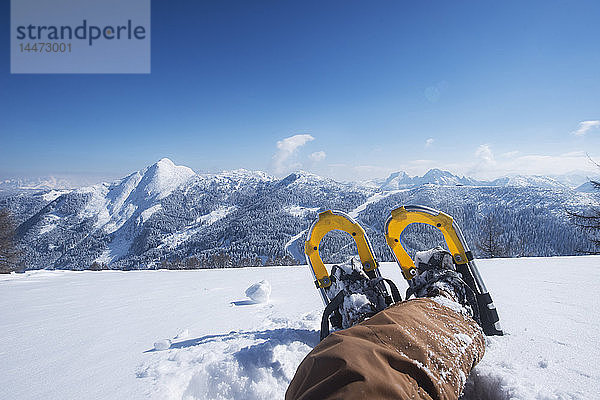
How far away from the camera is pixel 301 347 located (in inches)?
84.7

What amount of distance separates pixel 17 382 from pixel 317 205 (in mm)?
191891

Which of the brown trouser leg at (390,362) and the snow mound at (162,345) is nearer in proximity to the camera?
the brown trouser leg at (390,362)

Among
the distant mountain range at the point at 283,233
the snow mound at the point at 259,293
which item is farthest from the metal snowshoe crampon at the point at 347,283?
the distant mountain range at the point at 283,233

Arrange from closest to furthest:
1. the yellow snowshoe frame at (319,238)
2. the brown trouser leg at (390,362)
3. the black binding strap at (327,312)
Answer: the brown trouser leg at (390,362) < the black binding strap at (327,312) < the yellow snowshoe frame at (319,238)

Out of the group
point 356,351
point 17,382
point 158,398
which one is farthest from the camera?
point 17,382

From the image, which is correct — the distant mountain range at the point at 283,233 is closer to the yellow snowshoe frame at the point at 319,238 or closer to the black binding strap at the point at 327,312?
the yellow snowshoe frame at the point at 319,238

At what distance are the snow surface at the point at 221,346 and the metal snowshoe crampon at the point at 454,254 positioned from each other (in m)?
0.20

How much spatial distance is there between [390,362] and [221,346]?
1.56m

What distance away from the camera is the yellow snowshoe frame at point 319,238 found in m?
3.00

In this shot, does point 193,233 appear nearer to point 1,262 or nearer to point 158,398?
point 1,262

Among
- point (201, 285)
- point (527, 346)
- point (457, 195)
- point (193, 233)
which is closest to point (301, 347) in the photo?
point (527, 346)

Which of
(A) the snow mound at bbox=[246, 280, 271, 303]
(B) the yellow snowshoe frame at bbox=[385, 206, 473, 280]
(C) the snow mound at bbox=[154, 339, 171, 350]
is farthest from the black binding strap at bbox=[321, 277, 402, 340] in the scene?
(A) the snow mound at bbox=[246, 280, 271, 303]

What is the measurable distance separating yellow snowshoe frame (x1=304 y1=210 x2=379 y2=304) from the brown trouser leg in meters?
1.54

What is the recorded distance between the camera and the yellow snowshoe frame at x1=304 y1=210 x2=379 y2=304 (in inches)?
118
